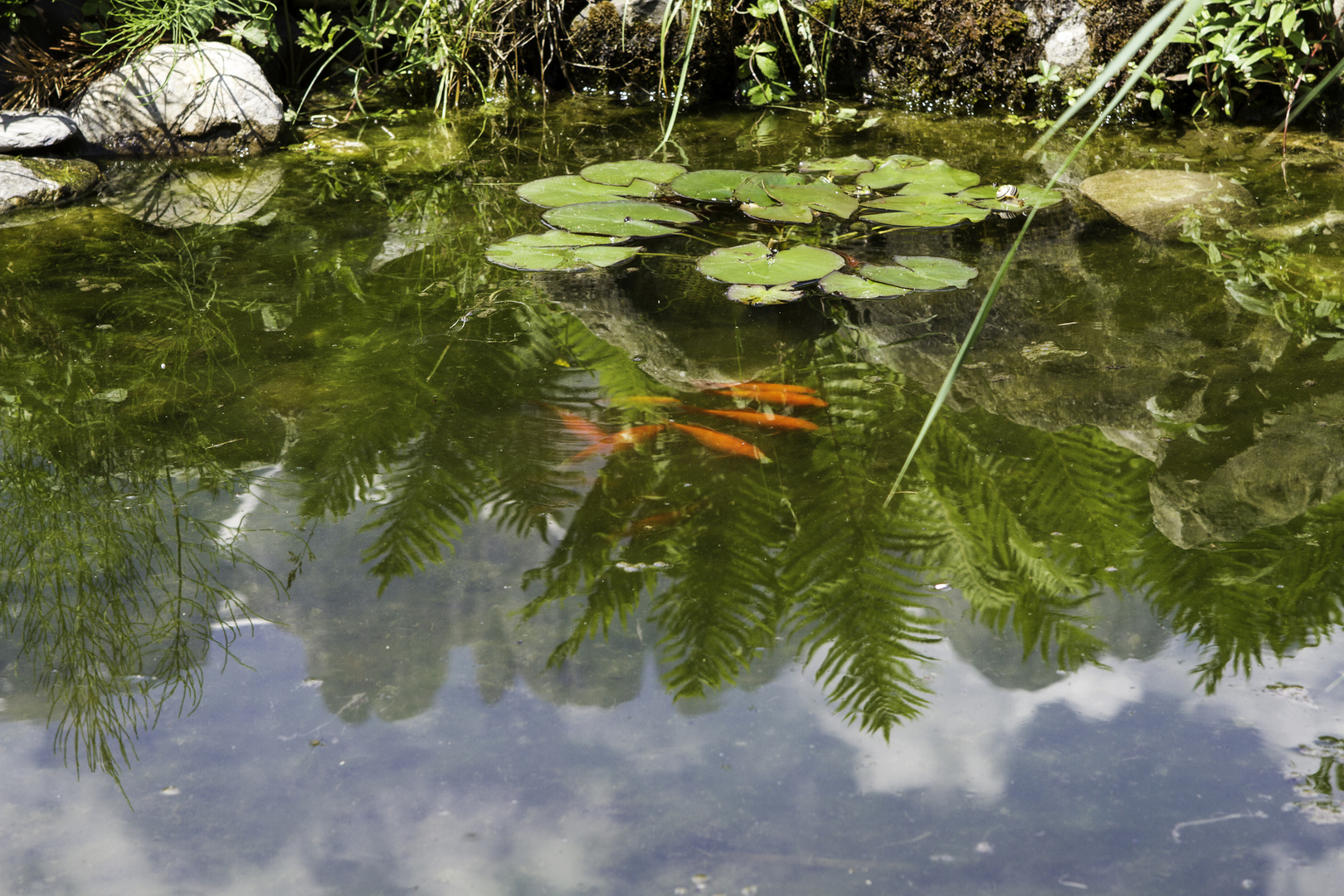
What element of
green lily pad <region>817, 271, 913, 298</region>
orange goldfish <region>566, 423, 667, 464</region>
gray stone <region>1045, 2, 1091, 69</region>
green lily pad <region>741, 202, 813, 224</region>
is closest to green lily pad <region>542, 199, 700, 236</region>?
green lily pad <region>741, 202, 813, 224</region>

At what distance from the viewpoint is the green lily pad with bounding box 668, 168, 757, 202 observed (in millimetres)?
2847

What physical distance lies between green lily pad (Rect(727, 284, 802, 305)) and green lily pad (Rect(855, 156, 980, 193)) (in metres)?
0.80

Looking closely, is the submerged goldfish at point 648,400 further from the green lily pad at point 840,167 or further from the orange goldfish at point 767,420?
the green lily pad at point 840,167

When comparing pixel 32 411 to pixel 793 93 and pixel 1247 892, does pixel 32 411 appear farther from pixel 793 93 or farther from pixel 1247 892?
pixel 793 93

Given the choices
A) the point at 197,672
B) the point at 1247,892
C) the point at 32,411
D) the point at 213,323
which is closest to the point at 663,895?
the point at 1247,892

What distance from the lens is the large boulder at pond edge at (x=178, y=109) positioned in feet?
11.7

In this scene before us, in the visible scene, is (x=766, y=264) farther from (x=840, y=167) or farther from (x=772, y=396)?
(x=840, y=167)

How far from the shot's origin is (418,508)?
5.40 feet

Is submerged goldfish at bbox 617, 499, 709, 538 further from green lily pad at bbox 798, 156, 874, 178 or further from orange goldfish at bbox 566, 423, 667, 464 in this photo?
green lily pad at bbox 798, 156, 874, 178

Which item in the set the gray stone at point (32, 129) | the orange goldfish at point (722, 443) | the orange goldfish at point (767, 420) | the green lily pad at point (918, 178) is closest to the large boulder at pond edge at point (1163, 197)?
the green lily pad at point (918, 178)

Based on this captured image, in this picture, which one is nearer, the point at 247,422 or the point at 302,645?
the point at 302,645

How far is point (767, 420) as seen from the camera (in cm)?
187

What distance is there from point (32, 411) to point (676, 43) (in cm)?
309

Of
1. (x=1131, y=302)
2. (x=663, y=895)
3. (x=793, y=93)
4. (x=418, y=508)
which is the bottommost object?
(x=663, y=895)
